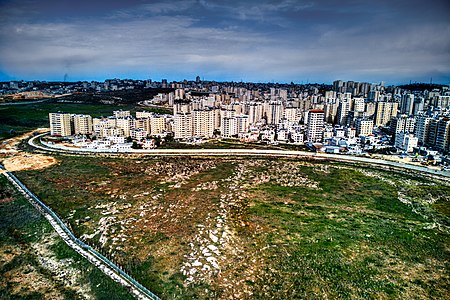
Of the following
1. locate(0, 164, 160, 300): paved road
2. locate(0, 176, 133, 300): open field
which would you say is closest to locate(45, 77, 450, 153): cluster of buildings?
locate(0, 164, 160, 300): paved road

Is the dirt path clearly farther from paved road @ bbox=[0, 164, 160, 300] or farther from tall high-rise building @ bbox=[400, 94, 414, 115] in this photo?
tall high-rise building @ bbox=[400, 94, 414, 115]

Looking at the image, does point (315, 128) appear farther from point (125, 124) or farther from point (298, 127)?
point (125, 124)

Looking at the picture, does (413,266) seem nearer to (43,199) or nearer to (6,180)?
(43,199)

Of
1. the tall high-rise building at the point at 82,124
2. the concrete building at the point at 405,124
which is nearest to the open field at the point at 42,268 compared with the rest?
the tall high-rise building at the point at 82,124

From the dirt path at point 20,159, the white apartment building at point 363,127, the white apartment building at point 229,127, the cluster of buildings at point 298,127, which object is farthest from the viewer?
the white apartment building at point 229,127

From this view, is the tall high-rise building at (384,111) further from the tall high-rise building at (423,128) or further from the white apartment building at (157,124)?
the white apartment building at (157,124)

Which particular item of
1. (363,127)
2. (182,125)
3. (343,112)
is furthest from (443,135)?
(182,125)
